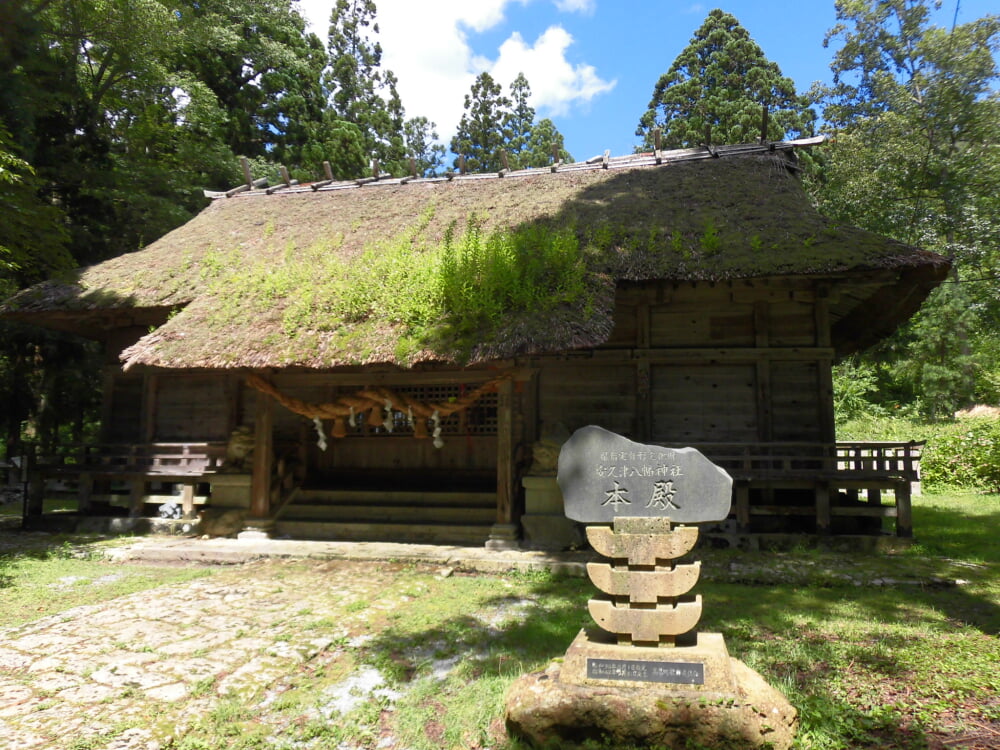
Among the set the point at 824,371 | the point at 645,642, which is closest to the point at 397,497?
the point at 645,642

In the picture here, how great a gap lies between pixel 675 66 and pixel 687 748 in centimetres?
3582

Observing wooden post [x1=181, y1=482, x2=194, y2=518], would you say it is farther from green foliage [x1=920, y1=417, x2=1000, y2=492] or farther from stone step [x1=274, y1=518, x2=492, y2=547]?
green foliage [x1=920, y1=417, x2=1000, y2=492]

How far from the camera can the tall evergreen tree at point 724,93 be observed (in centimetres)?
2873

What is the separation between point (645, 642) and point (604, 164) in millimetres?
11400

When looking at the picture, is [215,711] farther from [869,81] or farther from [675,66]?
[675,66]

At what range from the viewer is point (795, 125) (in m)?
29.3

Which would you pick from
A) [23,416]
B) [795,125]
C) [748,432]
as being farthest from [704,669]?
[795,125]

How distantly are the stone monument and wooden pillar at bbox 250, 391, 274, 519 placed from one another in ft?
23.2

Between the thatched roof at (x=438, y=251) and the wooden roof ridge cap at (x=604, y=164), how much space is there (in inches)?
2.5

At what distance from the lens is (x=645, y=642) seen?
4.18m

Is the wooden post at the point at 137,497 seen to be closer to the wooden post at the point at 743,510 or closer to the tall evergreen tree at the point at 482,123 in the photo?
the wooden post at the point at 743,510

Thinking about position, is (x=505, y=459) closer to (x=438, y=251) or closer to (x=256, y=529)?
(x=438, y=251)

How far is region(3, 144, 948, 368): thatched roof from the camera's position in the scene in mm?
8711

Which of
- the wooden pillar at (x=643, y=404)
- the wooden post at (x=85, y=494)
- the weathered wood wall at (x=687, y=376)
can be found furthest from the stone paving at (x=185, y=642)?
the wooden post at (x=85, y=494)
